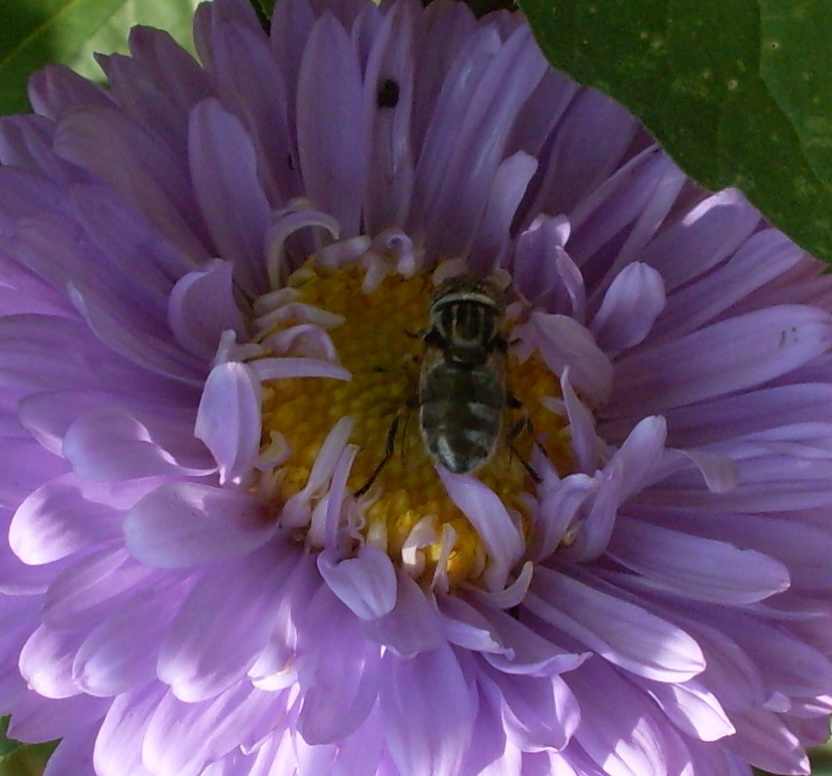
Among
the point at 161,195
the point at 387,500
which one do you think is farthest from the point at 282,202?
the point at 387,500

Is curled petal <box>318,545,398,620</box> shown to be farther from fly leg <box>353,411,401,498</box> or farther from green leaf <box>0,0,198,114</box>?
green leaf <box>0,0,198,114</box>

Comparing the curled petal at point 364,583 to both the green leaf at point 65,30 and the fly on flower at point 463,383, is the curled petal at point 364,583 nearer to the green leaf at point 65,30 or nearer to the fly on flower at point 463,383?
the fly on flower at point 463,383

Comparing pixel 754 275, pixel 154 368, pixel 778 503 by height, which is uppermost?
pixel 754 275

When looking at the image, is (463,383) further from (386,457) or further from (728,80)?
(728,80)

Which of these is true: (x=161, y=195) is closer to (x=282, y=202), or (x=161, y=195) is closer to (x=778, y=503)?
(x=282, y=202)

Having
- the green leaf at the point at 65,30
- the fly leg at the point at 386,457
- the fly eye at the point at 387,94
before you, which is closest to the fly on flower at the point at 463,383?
the fly leg at the point at 386,457

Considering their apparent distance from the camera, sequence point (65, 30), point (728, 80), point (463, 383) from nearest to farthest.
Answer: point (728, 80)
point (463, 383)
point (65, 30)

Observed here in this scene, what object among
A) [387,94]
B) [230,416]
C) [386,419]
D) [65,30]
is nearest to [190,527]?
[230,416]
